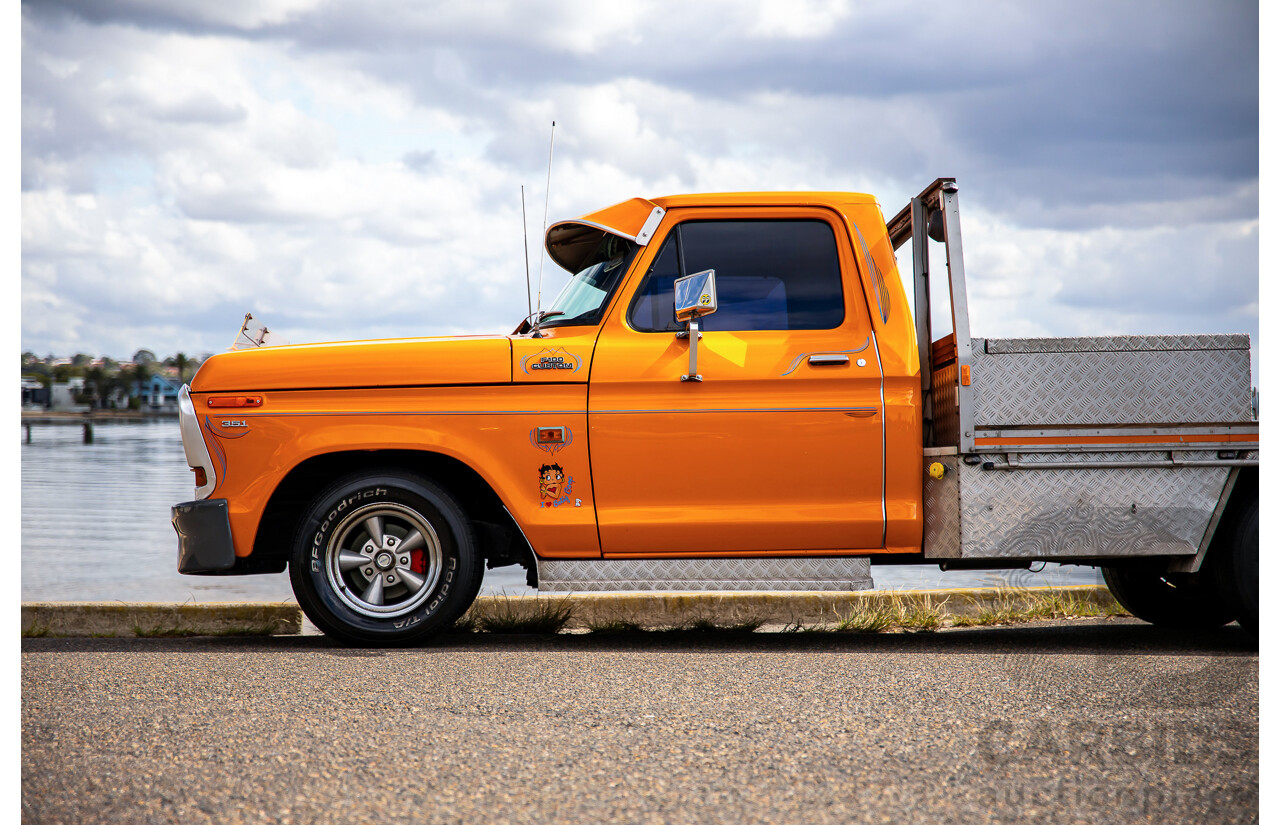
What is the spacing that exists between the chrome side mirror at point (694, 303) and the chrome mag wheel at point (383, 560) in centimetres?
152

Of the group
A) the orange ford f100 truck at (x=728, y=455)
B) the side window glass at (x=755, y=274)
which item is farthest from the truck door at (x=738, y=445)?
the side window glass at (x=755, y=274)

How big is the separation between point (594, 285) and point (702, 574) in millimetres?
1598

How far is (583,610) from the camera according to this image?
6.03 meters

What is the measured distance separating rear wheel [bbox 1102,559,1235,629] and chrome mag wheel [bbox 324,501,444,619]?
3.87 m

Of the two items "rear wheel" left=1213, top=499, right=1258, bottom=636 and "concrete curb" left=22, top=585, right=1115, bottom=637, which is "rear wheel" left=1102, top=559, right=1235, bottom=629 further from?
"rear wheel" left=1213, top=499, right=1258, bottom=636

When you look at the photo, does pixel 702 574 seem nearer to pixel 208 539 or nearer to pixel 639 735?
pixel 639 735

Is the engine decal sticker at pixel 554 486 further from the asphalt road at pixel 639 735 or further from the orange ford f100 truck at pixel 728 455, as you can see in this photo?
the asphalt road at pixel 639 735

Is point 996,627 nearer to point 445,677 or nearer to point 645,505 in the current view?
point 645,505

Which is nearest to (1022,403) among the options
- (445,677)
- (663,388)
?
(663,388)

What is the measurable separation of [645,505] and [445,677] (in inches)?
51.3

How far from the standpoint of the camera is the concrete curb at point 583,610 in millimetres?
5871

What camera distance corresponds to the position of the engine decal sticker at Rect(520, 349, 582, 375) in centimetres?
481

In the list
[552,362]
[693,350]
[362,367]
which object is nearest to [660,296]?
[693,350]

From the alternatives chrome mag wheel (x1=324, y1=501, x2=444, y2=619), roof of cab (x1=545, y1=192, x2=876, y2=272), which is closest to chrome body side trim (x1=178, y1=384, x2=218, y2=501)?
chrome mag wheel (x1=324, y1=501, x2=444, y2=619)
